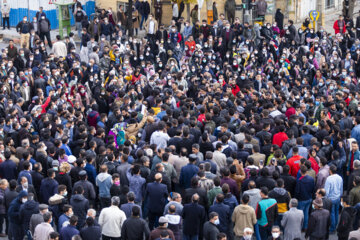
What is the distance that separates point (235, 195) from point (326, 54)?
1395cm

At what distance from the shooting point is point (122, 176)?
13594 mm

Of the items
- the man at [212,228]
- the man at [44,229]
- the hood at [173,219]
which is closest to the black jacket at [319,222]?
the man at [212,228]

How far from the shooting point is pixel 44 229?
11.4 metres

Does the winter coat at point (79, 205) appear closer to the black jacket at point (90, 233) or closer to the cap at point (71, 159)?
the black jacket at point (90, 233)

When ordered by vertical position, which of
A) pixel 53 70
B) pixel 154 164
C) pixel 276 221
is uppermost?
pixel 53 70

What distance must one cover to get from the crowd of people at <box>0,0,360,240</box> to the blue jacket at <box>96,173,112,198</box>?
50 millimetres

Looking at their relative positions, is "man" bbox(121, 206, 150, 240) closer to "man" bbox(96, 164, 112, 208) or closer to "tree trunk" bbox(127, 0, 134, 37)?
"man" bbox(96, 164, 112, 208)

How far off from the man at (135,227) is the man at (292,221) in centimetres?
264

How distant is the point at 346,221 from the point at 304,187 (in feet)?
4.48

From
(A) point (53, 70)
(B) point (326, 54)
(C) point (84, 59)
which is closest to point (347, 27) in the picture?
(B) point (326, 54)

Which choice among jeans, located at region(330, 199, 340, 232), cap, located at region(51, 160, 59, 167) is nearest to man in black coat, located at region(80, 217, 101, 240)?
cap, located at region(51, 160, 59, 167)

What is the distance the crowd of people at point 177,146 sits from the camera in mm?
12141

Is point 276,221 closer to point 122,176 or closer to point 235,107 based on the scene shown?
point 122,176

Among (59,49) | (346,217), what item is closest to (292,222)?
(346,217)
